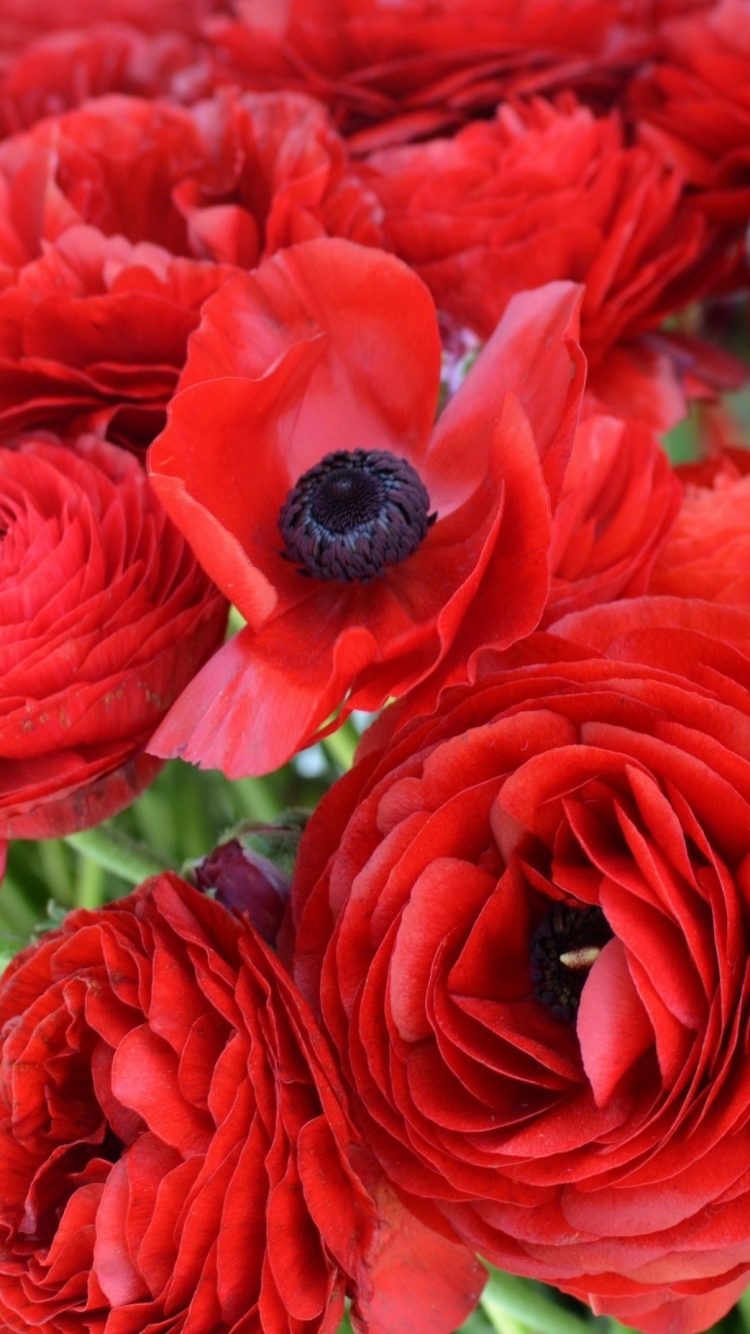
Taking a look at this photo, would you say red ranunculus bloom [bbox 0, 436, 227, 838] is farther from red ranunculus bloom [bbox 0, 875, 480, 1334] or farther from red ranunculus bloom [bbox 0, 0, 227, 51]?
red ranunculus bloom [bbox 0, 0, 227, 51]

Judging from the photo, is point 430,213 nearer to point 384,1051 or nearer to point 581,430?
point 581,430

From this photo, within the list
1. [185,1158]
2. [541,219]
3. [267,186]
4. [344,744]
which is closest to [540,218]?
[541,219]

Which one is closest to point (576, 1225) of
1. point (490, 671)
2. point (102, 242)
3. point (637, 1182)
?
point (637, 1182)

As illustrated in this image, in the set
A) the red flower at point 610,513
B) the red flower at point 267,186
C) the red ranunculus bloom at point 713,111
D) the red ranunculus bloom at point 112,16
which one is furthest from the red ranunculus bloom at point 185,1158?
the red ranunculus bloom at point 112,16

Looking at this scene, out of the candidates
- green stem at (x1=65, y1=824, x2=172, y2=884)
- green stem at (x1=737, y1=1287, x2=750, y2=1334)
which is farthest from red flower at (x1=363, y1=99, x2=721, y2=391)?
green stem at (x1=737, y1=1287, x2=750, y2=1334)

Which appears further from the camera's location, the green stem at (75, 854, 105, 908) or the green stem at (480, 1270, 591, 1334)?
the green stem at (75, 854, 105, 908)

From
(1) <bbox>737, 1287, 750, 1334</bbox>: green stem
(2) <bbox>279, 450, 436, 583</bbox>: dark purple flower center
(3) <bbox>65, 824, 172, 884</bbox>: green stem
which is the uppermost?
(2) <bbox>279, 450, 436, 583</bbox>: dark purple flower center

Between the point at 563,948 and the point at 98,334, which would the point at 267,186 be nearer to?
the point at 98,334
